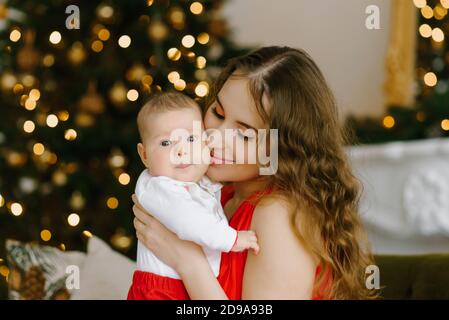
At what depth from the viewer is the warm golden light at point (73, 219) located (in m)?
3.45

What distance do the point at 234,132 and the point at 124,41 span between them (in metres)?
2.05

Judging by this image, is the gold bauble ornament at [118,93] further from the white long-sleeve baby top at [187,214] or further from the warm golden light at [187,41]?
the white long-sleeve baby top at [187,214]

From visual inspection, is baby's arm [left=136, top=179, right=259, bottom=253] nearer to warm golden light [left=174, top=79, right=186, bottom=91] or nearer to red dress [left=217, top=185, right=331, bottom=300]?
red dress [left=217, top=185, right=331, bottom=300]

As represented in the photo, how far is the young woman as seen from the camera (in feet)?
4.77

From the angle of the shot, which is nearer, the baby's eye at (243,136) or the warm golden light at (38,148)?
the baby's eye at (243,136)

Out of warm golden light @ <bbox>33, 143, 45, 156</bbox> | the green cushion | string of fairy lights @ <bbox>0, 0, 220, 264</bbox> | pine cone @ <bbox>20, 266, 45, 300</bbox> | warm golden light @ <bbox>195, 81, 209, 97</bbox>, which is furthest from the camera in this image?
warm golden light @ <bbox>33, 143, 45, 156</bbox>

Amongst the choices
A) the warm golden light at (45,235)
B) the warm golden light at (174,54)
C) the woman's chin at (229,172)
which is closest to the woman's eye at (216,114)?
the woman's chin at (229,172)

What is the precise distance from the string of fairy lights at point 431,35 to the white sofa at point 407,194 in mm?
233

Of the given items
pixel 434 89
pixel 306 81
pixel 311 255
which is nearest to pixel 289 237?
pixel 311 255

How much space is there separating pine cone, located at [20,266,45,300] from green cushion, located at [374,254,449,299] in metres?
1.08

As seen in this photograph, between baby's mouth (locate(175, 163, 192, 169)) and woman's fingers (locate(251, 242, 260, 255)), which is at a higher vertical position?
baby's mouth (locate(175, 163, 192, 169))

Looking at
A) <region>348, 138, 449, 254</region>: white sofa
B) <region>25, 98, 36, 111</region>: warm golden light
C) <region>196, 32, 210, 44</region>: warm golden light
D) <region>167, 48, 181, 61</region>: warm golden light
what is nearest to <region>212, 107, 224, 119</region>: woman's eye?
<region>348, 138, 449, 254</region>: white sofa
